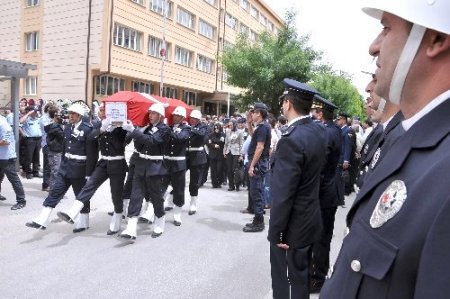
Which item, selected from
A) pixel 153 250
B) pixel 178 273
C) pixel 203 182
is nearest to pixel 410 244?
pixel 178 273

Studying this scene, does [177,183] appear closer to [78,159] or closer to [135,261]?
[78,159]

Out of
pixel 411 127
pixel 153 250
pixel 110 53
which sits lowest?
pixel 153 250

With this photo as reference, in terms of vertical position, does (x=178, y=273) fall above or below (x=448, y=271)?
below

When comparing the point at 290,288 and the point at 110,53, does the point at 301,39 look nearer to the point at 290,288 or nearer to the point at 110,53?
the point at 110,53

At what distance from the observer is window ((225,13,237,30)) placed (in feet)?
132

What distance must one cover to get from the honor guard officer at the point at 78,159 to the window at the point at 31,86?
24743mm

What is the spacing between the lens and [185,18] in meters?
33.0

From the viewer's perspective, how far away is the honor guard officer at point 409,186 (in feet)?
2.56

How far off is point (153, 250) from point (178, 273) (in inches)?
37.9

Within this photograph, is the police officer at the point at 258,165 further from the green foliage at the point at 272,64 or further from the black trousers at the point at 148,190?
the green foliage at the point at 272,64

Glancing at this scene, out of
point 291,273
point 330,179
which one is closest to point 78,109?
point 330,179

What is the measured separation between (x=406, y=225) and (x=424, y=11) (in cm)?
50

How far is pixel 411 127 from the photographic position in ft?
3.23

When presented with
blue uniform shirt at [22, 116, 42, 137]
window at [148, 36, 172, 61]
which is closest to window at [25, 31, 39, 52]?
window at [148, 36, 172, 61]
